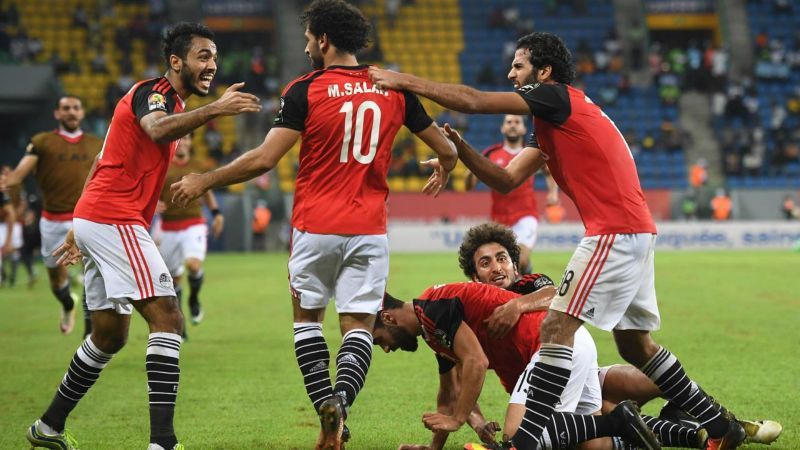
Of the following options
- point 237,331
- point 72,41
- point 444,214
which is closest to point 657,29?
point 444,214

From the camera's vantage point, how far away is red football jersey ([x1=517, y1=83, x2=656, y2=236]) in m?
5.75

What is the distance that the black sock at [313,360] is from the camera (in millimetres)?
5996

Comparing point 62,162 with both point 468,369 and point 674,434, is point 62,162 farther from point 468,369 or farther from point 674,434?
point 674,434

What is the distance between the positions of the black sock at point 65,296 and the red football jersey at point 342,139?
709cm

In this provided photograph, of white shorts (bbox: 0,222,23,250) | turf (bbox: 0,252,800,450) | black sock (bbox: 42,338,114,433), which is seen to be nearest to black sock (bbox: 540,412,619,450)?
turf (bbox: 0,252,800,450)

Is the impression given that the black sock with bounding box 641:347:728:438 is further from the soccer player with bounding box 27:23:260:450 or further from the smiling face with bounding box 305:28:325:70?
the soccer player with bounding box 27:23:260:450

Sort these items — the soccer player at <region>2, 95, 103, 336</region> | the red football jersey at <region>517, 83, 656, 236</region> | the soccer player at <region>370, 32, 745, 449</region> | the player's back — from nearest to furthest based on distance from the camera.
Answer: the soccer player at <region>370, 32, 745, 449</region>
the red football jersey at <region>517, 83, 656, 236</region>
the soccer player at <region>2, 95, 103, 336</region>
the player's back

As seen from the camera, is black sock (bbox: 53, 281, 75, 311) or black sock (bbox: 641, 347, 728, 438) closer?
black sock (bbox: 641, 347, 728, 438)

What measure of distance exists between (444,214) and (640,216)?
26740mm

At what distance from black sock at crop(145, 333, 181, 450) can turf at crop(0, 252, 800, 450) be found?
752mm

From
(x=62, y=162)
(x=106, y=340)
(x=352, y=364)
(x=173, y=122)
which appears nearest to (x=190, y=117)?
(x=173, y=122)

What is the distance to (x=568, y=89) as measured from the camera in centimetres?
582

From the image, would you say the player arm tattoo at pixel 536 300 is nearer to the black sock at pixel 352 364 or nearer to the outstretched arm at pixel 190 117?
the black sock at pixel 352 364

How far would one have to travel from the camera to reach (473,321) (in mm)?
6242
